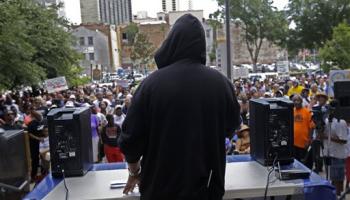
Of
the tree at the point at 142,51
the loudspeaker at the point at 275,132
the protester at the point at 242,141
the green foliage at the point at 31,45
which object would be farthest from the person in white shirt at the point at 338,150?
the tree at the point at 142,51

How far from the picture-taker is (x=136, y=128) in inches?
120

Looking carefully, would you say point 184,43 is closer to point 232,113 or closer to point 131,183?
point 232,113

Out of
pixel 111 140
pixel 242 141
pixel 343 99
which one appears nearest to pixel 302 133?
pixel 242 141

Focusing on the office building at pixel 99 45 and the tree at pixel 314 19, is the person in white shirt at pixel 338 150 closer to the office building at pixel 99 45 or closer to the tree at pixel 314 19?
the tree at pixel 314 19

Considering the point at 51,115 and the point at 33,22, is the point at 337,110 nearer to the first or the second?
the point at 51,115

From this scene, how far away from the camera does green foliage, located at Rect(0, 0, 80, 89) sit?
655 inches

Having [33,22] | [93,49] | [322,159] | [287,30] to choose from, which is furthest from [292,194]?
[93,49]

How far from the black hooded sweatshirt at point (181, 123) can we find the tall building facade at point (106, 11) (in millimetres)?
148007

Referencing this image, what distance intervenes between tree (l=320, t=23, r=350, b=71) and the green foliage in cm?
1434

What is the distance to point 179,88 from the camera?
3012 mm

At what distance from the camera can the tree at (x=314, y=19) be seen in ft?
119

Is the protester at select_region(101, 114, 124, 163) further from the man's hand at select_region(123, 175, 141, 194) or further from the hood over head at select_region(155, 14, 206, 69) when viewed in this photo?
the hood over head at select_region(155, 14, 206, 69)

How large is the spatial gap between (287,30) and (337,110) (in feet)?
121

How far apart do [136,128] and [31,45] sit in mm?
20231
